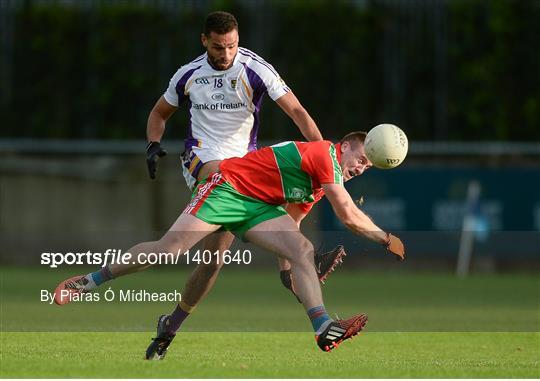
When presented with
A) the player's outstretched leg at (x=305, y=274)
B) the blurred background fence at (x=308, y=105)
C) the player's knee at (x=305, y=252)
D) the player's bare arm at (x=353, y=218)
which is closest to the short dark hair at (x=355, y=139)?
the player's bare arm at (x=353, y=218)


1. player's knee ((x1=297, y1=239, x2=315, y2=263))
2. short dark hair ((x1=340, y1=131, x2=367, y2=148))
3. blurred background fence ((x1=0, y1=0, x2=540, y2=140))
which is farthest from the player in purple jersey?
blurred background fence ((x1=0, y1=0, x2=540, y2=140))

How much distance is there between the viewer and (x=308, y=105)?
80.2 feet

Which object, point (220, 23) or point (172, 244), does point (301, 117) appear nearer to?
point (220, 23)

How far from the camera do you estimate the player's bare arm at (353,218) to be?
9.43 m

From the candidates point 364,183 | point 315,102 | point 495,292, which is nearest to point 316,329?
point 495,292

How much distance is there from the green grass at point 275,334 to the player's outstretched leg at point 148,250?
1.65 feet

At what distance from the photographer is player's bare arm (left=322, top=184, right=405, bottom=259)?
9430 mm

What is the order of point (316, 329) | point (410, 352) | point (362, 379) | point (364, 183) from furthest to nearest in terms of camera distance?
1. point (364, 183)
2. point (410, 352)
3. point (316, 329)
4. point (362, 379)

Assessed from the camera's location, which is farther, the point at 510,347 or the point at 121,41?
the point at 121,41

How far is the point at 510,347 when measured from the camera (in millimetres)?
11695

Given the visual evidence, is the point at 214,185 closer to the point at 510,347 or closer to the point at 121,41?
the point at 510,347

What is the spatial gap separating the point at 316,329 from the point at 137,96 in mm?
16354

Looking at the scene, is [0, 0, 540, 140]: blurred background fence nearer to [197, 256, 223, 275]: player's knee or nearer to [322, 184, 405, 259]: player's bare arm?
[197, 256, 223, 275]: player's knee

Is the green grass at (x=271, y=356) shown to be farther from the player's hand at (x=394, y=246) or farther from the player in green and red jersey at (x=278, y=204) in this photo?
the player's hand at (x=394, y=246)
